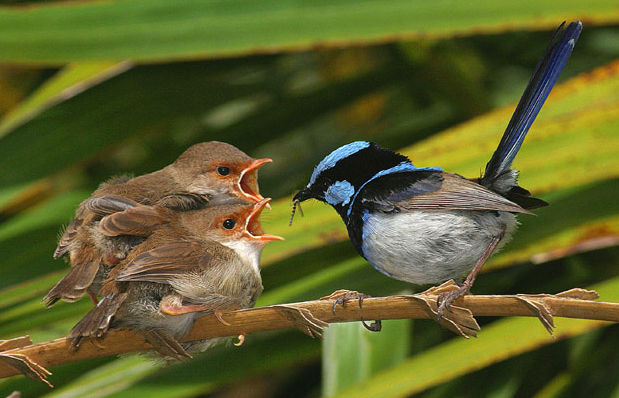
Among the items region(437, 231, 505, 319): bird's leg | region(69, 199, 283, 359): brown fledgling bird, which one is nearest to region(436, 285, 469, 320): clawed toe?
region(437, 231, 505, 319): bird's leg

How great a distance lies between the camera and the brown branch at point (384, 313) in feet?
3.02

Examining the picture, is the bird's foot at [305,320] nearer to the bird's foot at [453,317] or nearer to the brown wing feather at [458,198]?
the bird's foot at [453,317]

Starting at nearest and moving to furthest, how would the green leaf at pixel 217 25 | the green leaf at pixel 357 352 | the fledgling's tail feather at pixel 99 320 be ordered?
the fledgling's tail feather at pixel 99 320 < the green leaf at pixel 357 352 < the green leaf at pixel 217 25

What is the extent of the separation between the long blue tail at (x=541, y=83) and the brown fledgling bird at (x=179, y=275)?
0.48 m

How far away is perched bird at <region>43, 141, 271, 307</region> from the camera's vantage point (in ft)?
4.85

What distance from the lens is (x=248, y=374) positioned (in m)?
2.56

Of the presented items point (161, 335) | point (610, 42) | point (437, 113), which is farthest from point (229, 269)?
point (610, 42)

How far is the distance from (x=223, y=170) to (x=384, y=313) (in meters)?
0.83

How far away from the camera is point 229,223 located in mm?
1658

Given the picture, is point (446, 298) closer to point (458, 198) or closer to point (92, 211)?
point (458, 198)

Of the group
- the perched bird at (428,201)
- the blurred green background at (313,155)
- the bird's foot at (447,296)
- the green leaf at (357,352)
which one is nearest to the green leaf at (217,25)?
the blurred green background at (313,155)

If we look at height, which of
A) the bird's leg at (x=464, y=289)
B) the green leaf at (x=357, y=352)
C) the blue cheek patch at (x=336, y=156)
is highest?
the blue cheek patch at (x=336, y=156)

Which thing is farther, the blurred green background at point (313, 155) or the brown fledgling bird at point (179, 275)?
the blurred green background at point (313, 155)

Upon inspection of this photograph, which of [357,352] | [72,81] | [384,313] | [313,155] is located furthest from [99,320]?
[313,155]
